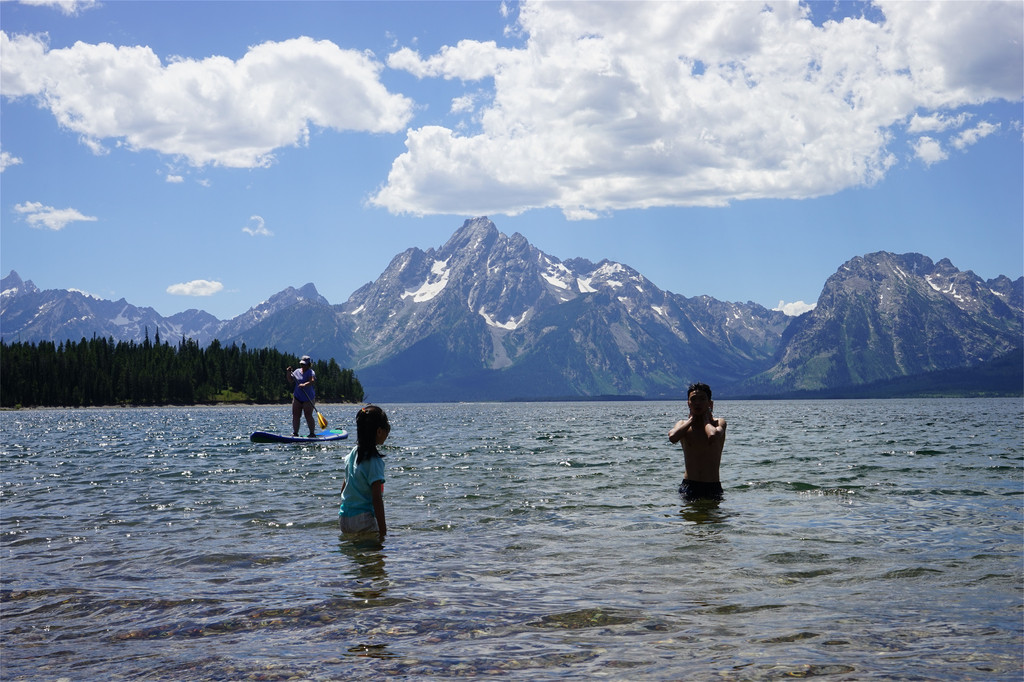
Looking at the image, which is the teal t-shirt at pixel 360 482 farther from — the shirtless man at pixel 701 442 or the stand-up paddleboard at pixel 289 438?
the stand-up paddleboard at pixel 289 438

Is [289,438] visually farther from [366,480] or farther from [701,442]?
[366,480]

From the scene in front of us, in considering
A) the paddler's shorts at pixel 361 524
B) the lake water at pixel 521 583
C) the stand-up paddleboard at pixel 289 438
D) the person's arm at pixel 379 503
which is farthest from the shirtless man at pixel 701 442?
the stand-up paddleboard at pixel 289 438

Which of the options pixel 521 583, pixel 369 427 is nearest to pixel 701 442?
pixel 521 583

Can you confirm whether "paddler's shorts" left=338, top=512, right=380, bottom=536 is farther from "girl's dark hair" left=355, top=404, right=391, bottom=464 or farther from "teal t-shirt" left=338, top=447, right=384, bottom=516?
"girl's dark hair" left=355, top=404, right=391, bottom=464

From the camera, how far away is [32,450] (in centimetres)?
4788

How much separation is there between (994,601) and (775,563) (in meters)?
3.61

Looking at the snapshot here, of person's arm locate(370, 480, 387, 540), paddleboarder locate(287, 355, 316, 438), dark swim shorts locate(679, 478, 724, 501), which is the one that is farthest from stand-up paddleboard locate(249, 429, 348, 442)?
person's arm locate(370, 480, 387, 540)

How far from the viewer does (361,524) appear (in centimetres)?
1636

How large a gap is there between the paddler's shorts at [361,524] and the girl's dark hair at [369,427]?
161 centimetres

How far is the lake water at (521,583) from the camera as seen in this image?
29.5 feet

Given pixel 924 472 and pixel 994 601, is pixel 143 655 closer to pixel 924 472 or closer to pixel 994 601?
pixel 994 601

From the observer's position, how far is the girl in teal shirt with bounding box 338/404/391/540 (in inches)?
591

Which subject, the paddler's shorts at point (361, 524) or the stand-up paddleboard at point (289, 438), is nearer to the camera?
the paddler's shorts at point (361, 524)

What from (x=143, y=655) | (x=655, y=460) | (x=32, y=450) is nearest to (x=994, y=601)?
(x=143, y=655)
